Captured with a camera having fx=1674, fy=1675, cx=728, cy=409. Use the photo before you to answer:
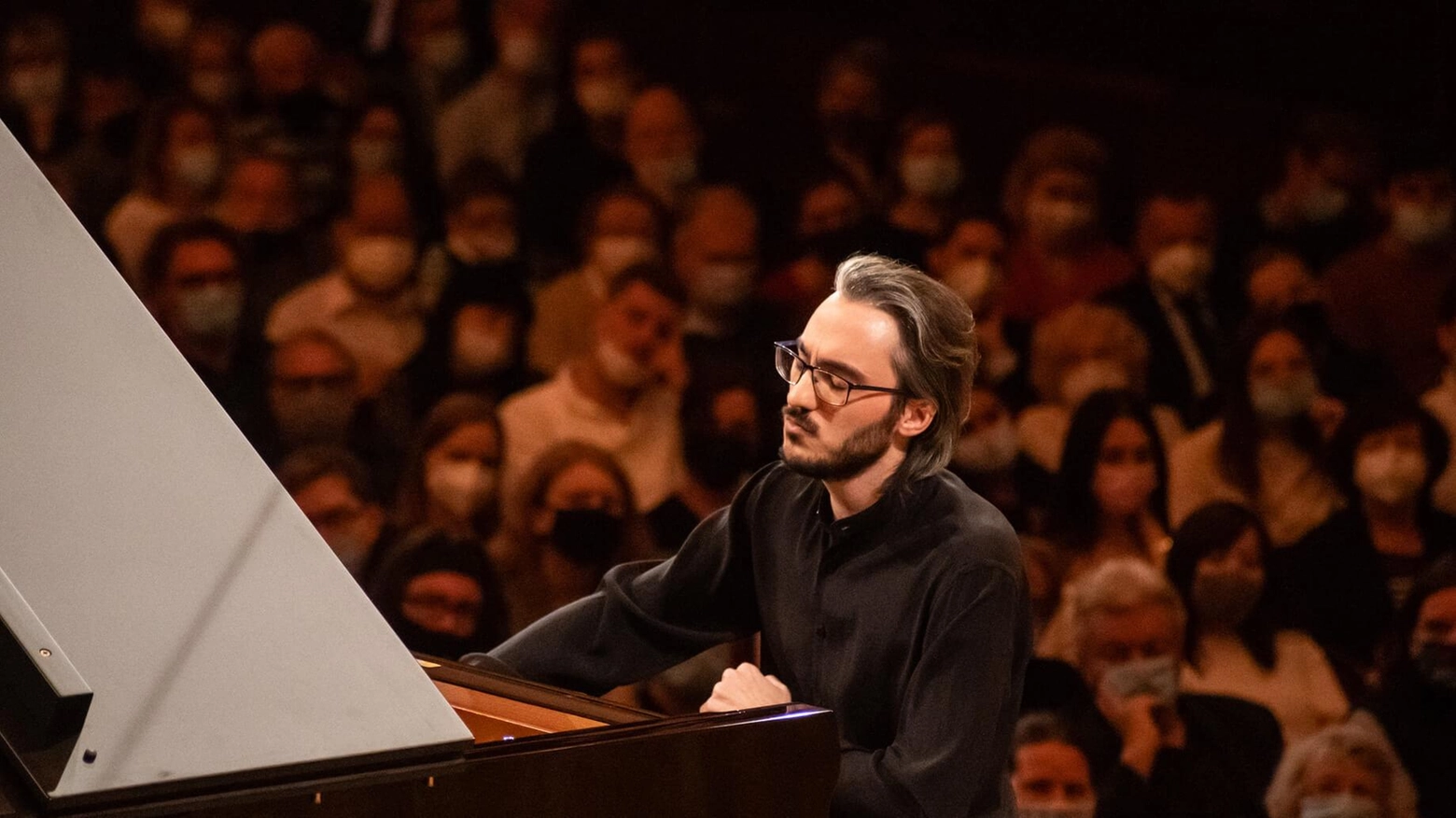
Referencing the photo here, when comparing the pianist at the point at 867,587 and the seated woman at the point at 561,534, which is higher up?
the pianist at the point at 867,587

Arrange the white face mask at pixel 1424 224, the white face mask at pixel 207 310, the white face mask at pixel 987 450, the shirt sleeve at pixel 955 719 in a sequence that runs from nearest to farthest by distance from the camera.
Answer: the shirt sleeve at pixel 955 719 → the white face mask at pixel 207 310 → the white face mask at pixel 987 450 → the white face mask at pixel 1424 224

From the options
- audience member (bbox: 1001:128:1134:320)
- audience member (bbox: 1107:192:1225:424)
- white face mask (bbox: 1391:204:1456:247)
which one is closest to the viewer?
audience member (bbox: 1107:192:1225:424)

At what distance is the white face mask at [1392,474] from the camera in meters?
4.02

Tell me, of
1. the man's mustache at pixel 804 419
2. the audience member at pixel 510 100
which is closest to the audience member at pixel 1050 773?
the man's mustache at pixel 804 419

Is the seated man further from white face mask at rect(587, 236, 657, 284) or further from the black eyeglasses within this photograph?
the black eyeglasses

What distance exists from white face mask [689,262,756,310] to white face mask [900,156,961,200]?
0.63 meters

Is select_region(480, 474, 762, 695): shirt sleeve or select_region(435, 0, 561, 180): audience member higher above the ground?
select_region(435, 0, 561, 180): audience member

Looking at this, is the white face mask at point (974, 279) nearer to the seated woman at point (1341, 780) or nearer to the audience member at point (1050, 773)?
the audience member at point (1050, 773)

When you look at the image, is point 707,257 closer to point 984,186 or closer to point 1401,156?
point 984,186

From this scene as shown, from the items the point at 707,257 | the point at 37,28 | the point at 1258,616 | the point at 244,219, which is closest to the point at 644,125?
the point at 707,257

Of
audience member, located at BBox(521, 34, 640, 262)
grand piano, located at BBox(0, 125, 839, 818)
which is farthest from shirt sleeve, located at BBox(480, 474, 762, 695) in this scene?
audience member, located at BBox(521, 34, 640, 262)

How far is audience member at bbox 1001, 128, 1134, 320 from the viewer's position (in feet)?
14.2

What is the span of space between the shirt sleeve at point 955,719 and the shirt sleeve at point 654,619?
0.36 m

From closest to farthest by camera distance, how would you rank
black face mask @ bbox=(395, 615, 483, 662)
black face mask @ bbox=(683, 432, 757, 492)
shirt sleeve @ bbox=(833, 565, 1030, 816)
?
shirt sleeve @ bbox=(833, 565, 1030, 816), black face mask @ bbox=(395, 615, 483, 662), black face mask @ bbox=(683, 432, 757, 492)
